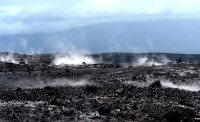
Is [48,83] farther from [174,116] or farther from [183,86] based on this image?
[174,116]

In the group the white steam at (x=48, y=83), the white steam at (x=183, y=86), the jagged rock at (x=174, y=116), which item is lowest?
the jagged rock at (x=174, y=116)

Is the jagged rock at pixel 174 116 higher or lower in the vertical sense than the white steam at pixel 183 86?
lower

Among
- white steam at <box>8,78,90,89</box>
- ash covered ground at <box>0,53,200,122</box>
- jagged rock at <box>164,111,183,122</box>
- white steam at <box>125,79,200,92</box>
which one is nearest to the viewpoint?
jagged rock at <box>164,111,183,122</box>

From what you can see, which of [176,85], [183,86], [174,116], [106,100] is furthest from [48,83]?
[174,116]

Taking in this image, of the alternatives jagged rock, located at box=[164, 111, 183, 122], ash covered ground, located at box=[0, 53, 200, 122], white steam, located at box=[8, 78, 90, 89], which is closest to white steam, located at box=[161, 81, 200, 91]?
ash covered ground, located at box=[0, 53, 200, 122]

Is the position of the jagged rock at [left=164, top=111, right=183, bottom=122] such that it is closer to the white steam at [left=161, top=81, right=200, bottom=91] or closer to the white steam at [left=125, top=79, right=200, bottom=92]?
the white steam at [left=125, top=79, right=200, bottom=92]

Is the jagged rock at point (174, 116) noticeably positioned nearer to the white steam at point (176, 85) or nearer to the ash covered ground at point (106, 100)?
the ash covered ground at point (106, 100)

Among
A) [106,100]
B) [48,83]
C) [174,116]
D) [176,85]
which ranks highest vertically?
[48,83]

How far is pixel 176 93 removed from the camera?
18.4 m

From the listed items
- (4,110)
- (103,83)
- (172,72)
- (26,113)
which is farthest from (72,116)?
(172,72)

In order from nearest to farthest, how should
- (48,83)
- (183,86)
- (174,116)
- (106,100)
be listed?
(174,116)
(106,100)
(183,86)
(48,83)

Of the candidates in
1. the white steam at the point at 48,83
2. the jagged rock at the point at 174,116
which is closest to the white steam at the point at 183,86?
the white steam at the point at 48,83

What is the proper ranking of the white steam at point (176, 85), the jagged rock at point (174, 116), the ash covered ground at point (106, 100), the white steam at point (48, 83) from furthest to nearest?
the white steam at point (48, 83) < the white steam at point (176, 85) < the ash covered ground at point (106, 100) < the jagged rock at point (174, 116)

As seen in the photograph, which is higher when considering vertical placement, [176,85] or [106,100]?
[176,85]
